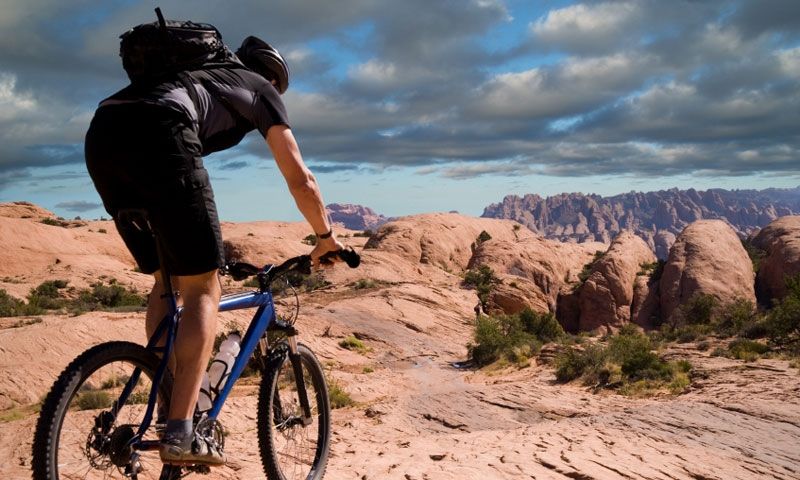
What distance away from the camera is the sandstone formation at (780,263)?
39844mm

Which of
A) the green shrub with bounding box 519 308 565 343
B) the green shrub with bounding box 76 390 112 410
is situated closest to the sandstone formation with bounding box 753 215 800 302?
the green shrub with bounding box 519 308 565 343

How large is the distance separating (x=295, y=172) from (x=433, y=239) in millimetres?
44306

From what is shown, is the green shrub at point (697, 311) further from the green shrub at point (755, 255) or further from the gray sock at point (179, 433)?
the gray sock at point (179, 433)

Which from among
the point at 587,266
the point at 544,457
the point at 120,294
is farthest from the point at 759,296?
the point at 544,457

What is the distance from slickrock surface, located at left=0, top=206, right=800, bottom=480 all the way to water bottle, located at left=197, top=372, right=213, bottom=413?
168cm

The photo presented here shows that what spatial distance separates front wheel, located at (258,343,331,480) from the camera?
4.02m

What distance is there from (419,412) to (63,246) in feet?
143

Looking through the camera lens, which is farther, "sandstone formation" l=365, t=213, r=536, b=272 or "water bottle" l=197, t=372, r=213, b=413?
"sandstone formation" l=365, t=213, r=536, b=272

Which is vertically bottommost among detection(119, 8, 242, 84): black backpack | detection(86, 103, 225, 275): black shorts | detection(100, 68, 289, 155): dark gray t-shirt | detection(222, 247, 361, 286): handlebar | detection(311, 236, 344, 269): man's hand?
detection(222, 247, 361, 286): handlebar

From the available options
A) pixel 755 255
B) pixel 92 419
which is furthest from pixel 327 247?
pixel 755 255

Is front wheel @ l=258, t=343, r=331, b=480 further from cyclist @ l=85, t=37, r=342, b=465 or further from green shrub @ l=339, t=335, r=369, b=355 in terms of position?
green shrub @ l=339, t=335, r=369, b=355

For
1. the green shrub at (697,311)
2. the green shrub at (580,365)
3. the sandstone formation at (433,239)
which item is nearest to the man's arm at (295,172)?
the green shrub at (580,365)

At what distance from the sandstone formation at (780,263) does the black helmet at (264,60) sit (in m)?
42.0

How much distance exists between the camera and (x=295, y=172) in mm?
3365
